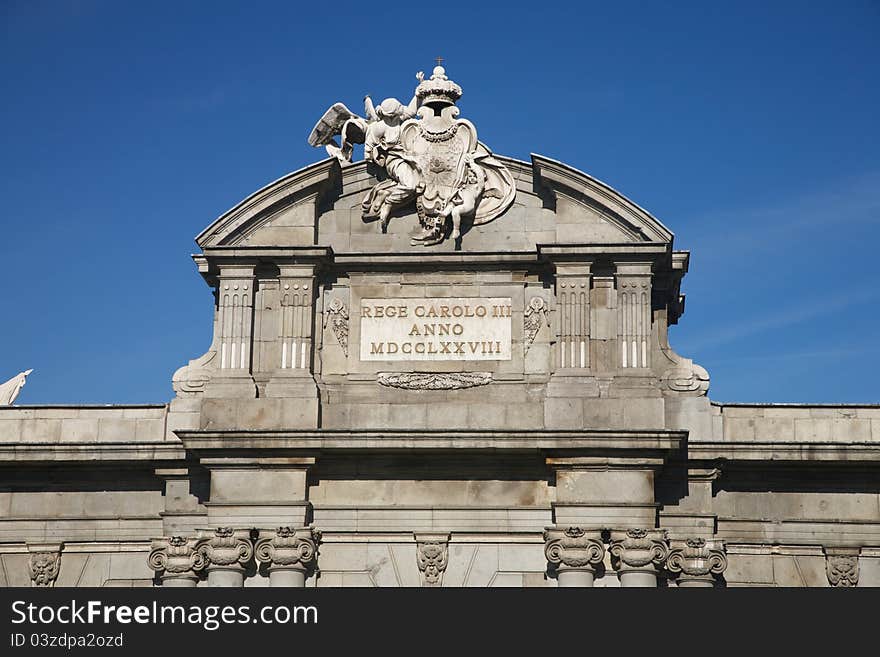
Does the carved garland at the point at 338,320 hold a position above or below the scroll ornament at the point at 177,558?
above

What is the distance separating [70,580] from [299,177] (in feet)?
24.4

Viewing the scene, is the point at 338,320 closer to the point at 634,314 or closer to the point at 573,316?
the point at 573,316

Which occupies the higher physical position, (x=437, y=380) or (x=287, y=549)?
(x=437, y=380)

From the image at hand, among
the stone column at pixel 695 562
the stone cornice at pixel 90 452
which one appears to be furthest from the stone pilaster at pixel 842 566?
the stone cornice at pixel 90 452

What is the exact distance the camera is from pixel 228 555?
29.3m

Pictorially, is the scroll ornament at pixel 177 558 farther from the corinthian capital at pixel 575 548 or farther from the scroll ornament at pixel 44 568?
the corinthian capital at pixel 575 548

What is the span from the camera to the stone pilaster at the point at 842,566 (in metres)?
29.9

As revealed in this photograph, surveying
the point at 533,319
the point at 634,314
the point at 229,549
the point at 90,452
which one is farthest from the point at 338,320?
the point at 634,314

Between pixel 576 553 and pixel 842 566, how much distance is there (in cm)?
434

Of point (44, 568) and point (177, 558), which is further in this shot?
point (44, 568)

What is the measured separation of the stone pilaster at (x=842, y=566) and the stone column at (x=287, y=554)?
8064 mm

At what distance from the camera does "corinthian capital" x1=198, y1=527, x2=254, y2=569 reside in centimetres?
2930

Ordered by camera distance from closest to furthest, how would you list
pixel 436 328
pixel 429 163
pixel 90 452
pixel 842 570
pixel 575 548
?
pixel 575 548
pixel 842 570
pixel 90 452
pixel 436 328
pixel 429 163
